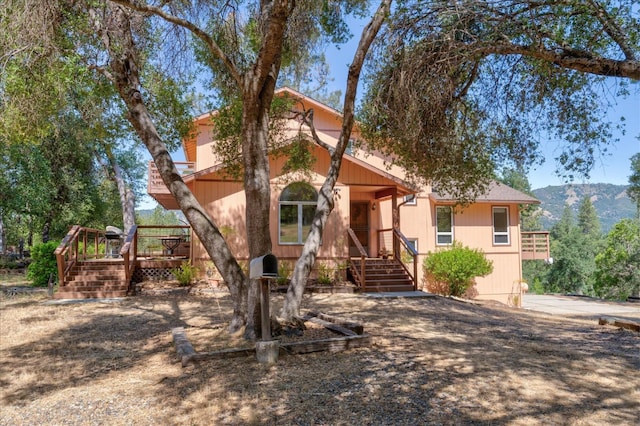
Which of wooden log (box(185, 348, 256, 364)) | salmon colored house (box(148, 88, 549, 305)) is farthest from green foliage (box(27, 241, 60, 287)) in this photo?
wooden log (box(185, 348, 256, 364))

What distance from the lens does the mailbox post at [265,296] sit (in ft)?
16.4

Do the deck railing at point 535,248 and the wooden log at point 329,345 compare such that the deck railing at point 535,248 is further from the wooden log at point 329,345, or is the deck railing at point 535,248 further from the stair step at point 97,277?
the wooden log at point 329,345

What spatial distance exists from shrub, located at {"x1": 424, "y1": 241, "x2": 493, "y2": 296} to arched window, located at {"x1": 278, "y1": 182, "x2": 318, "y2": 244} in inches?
235

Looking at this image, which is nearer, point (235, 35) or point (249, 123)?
point (249, 123)

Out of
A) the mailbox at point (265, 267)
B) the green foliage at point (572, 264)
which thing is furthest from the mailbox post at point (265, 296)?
the green foliage at point (572, 264)

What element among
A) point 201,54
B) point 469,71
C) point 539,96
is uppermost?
point 201,54

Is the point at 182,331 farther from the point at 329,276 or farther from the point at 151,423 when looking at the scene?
the point at 329,276

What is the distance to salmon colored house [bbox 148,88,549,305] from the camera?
1334 cm

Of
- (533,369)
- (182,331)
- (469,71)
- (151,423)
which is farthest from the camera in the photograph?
(469,71)

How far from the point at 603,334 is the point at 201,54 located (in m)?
8.81

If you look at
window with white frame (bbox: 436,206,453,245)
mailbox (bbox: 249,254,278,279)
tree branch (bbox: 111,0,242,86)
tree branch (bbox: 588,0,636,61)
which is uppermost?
tree branch (bbox: 111,0,242,86)

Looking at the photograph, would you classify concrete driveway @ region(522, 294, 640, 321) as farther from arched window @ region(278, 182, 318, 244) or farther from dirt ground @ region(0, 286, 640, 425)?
arched window @ region(278, 182, 318, 244)

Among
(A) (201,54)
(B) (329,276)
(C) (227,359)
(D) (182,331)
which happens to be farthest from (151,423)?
(B) (329,276)

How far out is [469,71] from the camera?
7.21 meters
